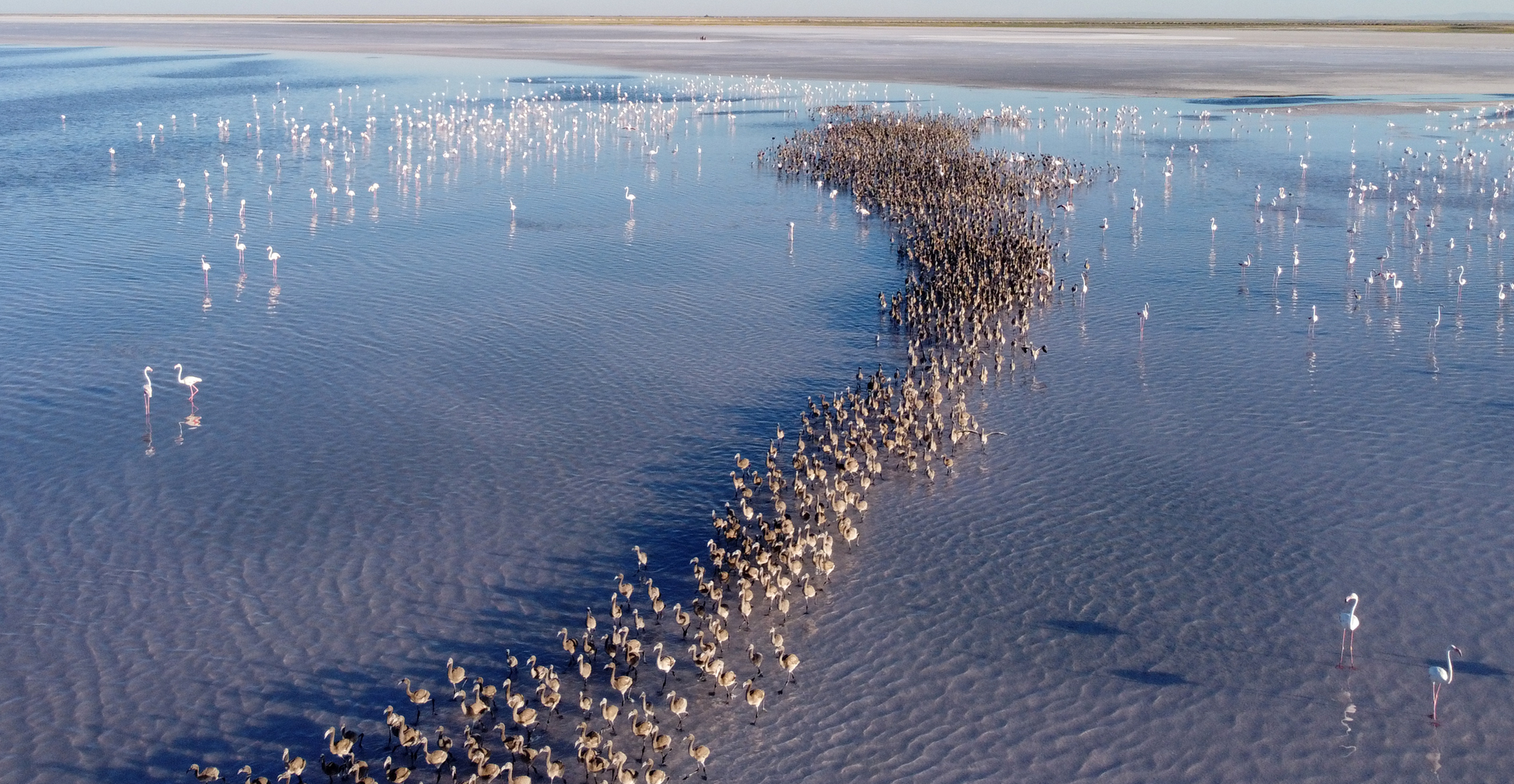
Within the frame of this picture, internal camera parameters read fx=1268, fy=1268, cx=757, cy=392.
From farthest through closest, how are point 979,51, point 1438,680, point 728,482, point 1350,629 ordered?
point 979,51 → point 728,482 → point 1350,629 → point 1438,680

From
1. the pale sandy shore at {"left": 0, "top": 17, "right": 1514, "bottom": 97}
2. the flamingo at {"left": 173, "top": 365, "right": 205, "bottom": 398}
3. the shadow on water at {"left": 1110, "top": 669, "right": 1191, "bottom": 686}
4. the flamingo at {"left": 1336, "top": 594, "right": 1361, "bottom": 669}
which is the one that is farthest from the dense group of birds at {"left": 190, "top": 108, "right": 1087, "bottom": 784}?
the pale sandy shore at {"left": 0, "top": 17, "right": 1514, "bottom": 97}

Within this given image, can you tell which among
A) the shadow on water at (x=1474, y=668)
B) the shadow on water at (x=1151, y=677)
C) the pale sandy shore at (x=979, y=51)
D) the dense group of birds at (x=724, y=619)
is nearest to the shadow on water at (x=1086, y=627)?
the shadow on water at (x=1151, y=677)

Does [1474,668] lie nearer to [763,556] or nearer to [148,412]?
[763,556]

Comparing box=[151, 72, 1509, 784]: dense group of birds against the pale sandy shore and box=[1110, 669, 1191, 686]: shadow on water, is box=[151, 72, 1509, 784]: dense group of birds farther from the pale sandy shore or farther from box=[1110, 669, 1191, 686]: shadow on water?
the pale sandy shore

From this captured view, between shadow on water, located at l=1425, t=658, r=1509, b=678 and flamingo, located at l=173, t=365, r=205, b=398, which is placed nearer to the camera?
shadow on water, located at l=1425, t=658, r=1509, b=678

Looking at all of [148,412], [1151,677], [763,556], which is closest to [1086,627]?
[1151,677]

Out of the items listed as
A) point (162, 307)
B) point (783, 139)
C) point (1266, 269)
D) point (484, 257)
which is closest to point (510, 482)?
point (162, 307)
